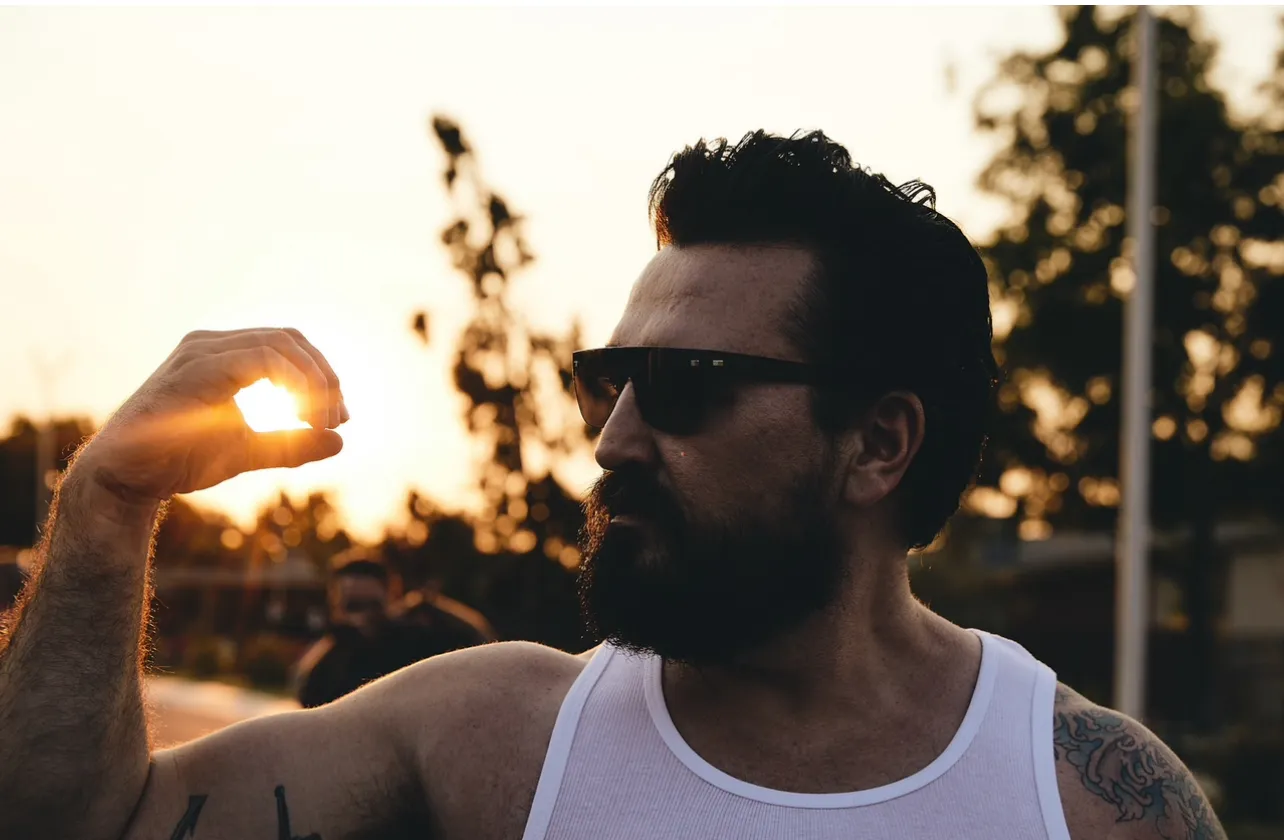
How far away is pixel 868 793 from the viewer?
2.13m

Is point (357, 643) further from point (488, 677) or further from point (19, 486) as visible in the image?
point (19, 486)

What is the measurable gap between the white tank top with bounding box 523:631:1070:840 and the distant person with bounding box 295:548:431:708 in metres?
4.08

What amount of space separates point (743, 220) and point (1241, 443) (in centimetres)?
2381

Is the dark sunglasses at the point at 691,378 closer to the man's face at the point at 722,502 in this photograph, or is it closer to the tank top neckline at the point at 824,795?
the man's face at the point at 722,502

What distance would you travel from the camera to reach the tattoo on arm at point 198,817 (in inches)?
81.7

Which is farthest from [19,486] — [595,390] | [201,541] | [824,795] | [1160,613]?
[824,795]

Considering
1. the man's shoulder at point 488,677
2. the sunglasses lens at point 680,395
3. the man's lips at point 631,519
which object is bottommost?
the man's shoulder at point 488,677

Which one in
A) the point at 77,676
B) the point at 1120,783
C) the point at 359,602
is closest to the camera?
the point at 77,676

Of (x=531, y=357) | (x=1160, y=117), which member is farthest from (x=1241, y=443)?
(x=531, y=357)

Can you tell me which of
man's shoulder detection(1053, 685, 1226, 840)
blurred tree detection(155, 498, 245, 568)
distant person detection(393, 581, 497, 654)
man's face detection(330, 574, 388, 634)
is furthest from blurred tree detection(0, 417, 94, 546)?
man's shoulder detection(1053, 685, 1226, 840)

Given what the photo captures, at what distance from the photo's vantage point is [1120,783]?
7.21ft

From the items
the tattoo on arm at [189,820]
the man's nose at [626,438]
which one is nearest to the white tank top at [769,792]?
the man's nose at [626,438]

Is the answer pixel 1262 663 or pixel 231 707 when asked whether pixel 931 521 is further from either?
pixel 1262 663

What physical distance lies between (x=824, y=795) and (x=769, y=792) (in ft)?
0.28
